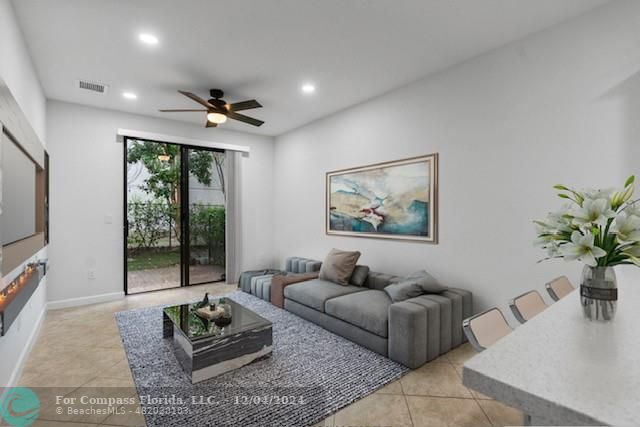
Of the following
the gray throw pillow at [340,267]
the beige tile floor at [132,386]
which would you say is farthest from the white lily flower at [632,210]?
the gray throw pillow at [340,267]

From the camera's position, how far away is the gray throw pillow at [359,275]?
3861 mm

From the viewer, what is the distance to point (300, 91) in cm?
396

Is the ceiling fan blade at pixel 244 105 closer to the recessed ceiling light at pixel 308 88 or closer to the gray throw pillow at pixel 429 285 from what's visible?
the recessed ceiling light at pixel 308 88

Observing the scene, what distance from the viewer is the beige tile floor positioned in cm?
193

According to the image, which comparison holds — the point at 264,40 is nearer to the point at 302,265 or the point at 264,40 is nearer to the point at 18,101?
the point at 18,101

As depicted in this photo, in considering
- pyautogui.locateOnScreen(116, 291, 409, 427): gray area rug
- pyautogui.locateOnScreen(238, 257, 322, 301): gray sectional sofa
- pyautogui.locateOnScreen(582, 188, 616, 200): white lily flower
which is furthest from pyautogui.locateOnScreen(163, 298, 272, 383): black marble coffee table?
pyautogui.locateOnScreen(582, 188, 616, 200): white lily flower

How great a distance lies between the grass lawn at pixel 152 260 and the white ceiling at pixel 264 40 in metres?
2.44

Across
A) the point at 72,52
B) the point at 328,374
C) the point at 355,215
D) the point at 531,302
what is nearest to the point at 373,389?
the point at 328,374

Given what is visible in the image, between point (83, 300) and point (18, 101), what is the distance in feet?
9.42

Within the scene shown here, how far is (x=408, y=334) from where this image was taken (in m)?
2.52

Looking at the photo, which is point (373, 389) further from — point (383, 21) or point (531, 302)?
point (383, 21)

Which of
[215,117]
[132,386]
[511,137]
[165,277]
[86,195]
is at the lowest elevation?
[132,386]

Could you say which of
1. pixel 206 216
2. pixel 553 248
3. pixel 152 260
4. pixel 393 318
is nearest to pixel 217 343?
pixel 393 318

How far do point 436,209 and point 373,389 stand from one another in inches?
78.2
